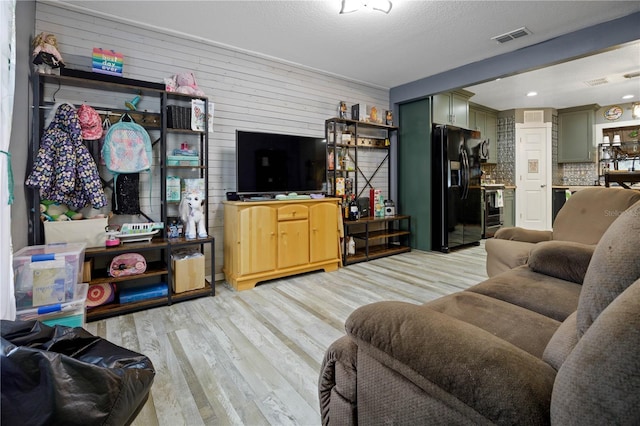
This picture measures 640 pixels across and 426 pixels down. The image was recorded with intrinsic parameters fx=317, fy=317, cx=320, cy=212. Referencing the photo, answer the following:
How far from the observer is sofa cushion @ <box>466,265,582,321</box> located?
140cm

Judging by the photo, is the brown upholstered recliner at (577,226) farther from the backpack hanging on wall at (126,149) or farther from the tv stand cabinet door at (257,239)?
the backpack hanging on wall at (126,149)

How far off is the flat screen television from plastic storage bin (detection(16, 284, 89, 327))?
5.74 ft

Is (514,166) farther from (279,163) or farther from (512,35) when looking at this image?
(279,163)

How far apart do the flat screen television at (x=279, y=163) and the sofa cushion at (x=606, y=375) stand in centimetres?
317

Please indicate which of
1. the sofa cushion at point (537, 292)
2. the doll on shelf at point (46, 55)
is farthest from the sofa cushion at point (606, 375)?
the doll on shelf at point (46, 55)

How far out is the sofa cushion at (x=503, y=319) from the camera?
3.66 feet

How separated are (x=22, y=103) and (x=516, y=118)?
25.8 feet

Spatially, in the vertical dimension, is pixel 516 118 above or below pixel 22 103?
above

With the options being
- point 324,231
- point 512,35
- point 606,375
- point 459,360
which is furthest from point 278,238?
point 512,35

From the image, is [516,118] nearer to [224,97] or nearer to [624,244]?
[224,97]

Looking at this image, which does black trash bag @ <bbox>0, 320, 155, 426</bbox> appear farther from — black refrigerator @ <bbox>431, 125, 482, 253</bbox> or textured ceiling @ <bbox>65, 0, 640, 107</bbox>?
black refrigerator @ <bbox>431, 125, 482, 253</bbox>

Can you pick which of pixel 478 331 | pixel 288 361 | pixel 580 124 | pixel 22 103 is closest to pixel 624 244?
pixel 478 331

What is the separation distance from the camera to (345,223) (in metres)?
4.22

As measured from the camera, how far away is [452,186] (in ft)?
16.0
